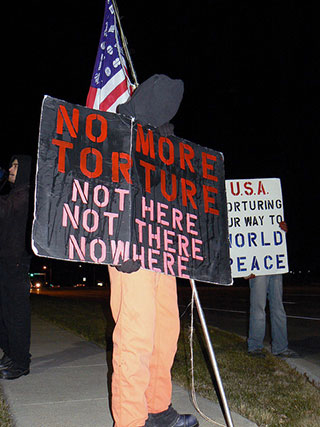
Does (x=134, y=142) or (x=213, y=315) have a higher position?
(x=134, y=142)

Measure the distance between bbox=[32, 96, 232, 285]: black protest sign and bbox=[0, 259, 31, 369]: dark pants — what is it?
2.25 m

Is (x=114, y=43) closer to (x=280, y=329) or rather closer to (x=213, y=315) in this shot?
(x=280, y=329)

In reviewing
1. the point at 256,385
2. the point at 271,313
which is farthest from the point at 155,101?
the point at 271,313

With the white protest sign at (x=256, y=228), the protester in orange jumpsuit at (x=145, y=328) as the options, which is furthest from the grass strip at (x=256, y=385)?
the white protest sign at (x=256, y=228)

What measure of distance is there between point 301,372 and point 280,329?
32.4 inches

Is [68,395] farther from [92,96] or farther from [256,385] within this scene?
[92,96]

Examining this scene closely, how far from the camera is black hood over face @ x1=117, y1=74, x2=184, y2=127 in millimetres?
2961

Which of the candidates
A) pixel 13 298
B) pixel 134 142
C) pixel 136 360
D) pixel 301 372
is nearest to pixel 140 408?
pixel 136 360

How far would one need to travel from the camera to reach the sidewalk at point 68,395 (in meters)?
3.40

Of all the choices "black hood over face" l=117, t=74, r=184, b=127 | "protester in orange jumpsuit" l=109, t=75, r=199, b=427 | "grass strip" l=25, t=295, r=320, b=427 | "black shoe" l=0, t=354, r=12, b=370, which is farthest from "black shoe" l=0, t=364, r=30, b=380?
"black hood over face" l=117, t=74, r=184, b=127

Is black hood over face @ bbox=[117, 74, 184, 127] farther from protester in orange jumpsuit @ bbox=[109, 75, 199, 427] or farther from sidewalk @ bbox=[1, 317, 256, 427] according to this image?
sidewalk @ bbox=[1, 317, 256, 427]

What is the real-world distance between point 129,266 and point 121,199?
0.38 m

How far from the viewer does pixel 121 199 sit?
2.78m

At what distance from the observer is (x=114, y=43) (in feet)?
15.8
